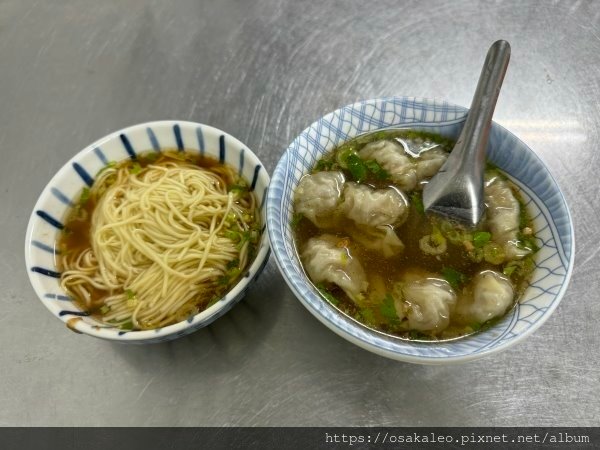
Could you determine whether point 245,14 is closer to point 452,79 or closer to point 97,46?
point 97,46

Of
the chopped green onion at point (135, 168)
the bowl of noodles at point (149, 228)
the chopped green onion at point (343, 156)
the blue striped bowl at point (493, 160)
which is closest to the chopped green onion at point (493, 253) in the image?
the blue striped bowl at point (493, 160)

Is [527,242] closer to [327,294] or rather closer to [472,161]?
[472,161]

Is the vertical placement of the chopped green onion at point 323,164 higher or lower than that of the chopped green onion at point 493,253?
higher

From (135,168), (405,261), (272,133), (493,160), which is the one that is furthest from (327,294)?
(272,133)

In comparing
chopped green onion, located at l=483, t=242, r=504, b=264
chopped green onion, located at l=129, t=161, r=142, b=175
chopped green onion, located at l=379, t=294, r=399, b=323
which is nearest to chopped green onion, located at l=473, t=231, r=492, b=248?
chopped green onion, located at l=483, t=242, r=504, b=264

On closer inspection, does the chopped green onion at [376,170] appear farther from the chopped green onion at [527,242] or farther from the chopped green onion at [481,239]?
the chopped green onion at [527,242]

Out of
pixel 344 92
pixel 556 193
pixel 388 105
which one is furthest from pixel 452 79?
pixel 556 193
